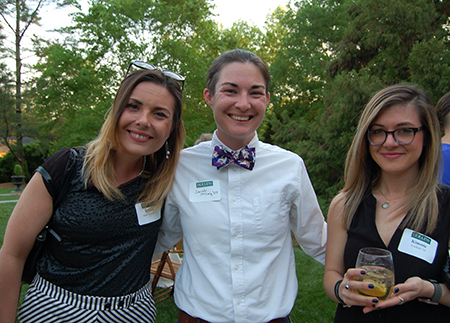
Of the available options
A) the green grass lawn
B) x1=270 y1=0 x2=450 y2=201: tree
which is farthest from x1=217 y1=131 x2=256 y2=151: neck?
x1=270 y1=0 x2=450 y2=201: tree

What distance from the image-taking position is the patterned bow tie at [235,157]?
2.00 meters

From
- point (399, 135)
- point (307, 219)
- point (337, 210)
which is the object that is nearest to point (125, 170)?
point (307, 219)

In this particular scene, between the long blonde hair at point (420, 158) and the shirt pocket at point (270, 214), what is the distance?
377 millimetres

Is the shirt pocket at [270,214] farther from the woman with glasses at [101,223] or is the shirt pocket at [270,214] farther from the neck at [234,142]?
the woman with glasses at [101,223]

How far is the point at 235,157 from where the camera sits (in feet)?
6.56

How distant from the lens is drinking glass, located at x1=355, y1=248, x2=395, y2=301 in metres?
1.48

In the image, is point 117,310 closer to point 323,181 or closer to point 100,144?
point 100,144

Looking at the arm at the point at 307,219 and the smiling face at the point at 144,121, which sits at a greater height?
the smiling face at the point at 144,121

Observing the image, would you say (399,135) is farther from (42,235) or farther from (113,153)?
(42,235)

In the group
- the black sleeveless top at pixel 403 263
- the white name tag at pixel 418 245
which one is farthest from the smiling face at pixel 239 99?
the white name tag at pixel 418 245

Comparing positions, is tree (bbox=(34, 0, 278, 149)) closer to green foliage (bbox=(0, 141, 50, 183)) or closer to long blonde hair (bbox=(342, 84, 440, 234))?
green foliage (bbox=(0, 141, 50, 183))

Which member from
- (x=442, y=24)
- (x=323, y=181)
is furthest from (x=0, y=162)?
(x=442, y=24)

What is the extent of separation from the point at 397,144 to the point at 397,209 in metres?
0.38

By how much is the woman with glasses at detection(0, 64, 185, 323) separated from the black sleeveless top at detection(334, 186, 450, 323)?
1166 millimetres
